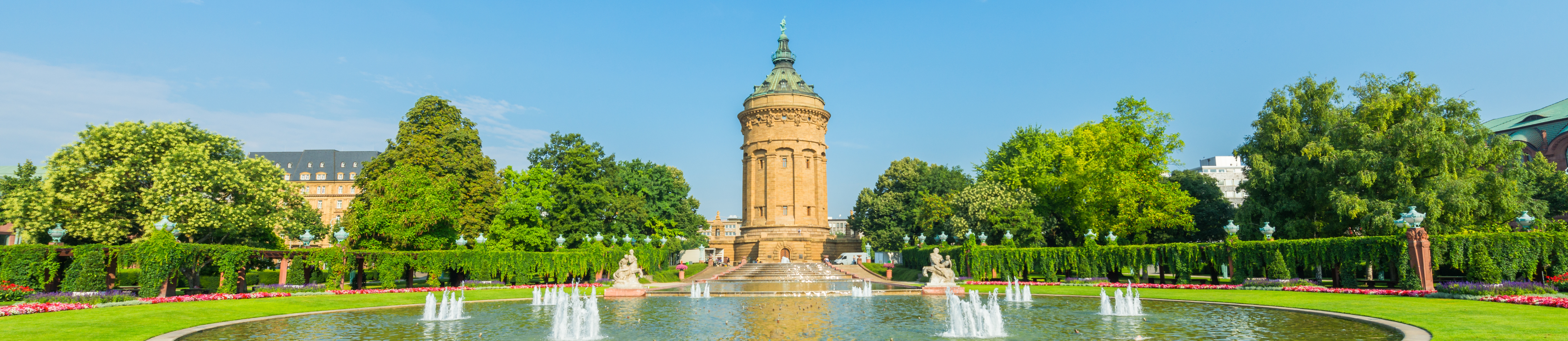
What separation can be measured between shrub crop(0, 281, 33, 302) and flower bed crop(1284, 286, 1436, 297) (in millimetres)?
36081

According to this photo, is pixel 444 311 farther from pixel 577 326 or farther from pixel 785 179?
pixel 785 179

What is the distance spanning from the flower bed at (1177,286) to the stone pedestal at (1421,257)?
525 cm

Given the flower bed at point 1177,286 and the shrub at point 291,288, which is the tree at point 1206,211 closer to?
the flower bed at point 1177,286

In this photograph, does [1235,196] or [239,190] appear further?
[1235,196]

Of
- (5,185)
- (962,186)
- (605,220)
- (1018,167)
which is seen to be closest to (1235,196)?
(962,186)

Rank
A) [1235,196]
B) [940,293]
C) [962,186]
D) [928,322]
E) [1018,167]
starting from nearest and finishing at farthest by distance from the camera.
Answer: [928,322] < [940,293] < [1018,167] < [962,186] < [1235,196]

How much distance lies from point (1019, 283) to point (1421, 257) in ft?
47.1

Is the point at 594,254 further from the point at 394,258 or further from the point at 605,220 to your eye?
the point at 605,220

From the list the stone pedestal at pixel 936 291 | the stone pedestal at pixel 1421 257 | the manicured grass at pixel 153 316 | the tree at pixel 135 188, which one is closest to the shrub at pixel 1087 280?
the stone pedestal at pixel 936 291

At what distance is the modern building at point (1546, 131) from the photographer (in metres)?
55.6

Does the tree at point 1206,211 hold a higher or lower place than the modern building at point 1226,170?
lower

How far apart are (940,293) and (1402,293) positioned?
1270 centimetres

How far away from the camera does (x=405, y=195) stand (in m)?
38.2

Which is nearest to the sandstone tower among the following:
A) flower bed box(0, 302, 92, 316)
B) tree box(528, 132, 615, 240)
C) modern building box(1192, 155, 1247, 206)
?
tree box(528, 132, 615, 240)
